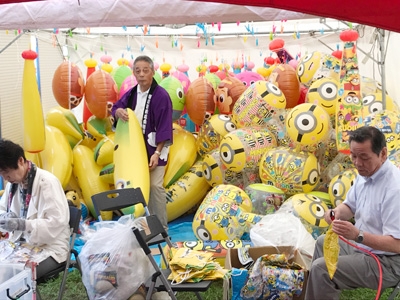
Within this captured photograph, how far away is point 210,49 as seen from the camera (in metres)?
8.45

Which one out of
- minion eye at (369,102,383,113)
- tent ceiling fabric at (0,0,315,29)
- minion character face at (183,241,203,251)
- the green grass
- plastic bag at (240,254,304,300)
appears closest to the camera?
plastic bag at (240,254,304,300)

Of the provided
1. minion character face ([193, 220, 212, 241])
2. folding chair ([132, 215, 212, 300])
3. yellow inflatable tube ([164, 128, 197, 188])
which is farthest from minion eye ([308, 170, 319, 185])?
folding chair ([132, 215, 212, 300])

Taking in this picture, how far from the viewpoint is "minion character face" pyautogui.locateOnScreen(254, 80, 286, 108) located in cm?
493

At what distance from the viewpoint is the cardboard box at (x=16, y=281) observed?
2.42 m

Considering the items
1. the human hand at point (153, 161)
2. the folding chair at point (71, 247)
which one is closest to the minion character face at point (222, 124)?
the human hand at point (153, 161)

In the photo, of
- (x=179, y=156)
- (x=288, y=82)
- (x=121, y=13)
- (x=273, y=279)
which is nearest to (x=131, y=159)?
(x=179, y=156)

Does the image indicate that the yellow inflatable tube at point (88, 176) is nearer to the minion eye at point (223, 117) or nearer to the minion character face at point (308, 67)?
the minion eye at point (223, 117)

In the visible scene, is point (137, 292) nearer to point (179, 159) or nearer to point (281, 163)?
point (281, 163)

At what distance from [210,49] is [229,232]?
491cm

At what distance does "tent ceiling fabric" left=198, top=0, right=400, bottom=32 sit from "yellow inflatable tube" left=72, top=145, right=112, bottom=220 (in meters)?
3.73

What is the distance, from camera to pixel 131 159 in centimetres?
461

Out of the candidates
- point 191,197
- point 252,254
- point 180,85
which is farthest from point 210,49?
point 252,254

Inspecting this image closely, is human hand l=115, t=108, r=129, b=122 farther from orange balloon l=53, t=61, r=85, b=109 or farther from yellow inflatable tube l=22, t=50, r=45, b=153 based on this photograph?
orange balloon l=53, t=61, r=85, b=109

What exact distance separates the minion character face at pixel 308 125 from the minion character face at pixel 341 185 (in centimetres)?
39
